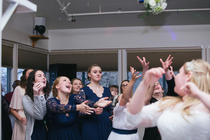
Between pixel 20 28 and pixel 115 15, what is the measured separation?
218 centimetres

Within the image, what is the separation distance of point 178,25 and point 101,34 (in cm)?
191

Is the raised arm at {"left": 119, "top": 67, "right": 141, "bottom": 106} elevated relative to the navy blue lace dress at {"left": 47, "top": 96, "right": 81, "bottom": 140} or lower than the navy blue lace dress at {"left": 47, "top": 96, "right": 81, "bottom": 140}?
elevated

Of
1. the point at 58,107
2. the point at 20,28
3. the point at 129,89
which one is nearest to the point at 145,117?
the point at 129,89

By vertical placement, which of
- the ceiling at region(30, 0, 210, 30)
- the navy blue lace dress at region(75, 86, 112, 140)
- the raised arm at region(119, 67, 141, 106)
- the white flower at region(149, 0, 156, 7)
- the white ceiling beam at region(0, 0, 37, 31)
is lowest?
the navy blue lace dress at region(75, 86, 112, 140)

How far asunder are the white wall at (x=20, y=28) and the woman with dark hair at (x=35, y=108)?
228 centimetres

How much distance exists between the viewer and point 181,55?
591 cm

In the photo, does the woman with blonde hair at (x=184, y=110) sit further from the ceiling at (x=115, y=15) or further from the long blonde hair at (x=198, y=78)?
the ceiling at (x=115, y=15)

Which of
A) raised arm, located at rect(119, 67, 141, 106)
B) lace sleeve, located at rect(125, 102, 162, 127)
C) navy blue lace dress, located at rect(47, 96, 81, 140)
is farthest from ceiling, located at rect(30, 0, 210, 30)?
lace sleeve, located at rect(125, 102, 162, 127)

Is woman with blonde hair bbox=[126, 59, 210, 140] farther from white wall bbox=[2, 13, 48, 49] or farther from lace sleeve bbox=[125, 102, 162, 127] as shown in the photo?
white wall bbox=[2, 13, 48, 49]

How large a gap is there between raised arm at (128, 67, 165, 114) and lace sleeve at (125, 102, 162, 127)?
0.11 feet

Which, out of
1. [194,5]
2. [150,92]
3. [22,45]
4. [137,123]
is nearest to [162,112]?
[137,123]

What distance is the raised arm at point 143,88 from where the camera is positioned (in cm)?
124

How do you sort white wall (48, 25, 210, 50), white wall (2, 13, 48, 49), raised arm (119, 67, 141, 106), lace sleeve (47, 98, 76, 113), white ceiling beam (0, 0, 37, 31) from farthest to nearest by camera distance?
white wall (48, 25, 210, 50) → white wall (2, 13, 48, 49) → lace sleeve (47, 98, 76, 113) → raised arm (119, 67, 141, 106) → white ceiling beam (0, 0, 37, 31)

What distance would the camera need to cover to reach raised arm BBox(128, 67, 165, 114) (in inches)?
48.7
